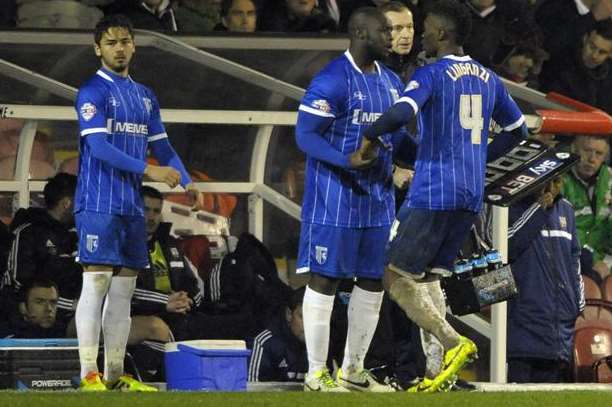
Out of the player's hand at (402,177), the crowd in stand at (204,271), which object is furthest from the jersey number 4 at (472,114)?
the crowd in stand at (204,271)

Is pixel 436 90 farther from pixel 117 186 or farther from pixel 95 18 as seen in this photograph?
pixel 95 18

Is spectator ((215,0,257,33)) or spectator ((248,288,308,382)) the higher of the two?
spectator ((215,0,257,33))

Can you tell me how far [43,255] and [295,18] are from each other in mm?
3694

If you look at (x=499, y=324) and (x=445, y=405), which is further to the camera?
(x=499, y=324)

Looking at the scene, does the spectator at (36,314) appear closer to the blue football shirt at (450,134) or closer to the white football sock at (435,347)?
the white football sock at (435,347)

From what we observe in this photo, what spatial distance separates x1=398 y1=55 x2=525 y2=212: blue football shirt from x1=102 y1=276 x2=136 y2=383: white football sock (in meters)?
1.67

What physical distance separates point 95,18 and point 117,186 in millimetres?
3855

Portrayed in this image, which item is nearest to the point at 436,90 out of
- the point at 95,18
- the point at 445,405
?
the point at 445,405

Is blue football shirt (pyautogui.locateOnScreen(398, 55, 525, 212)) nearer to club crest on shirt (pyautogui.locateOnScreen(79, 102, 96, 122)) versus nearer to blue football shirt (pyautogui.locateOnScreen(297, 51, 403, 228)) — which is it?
blue football shirt (pyautogui.locateOnScreen(297, 51, 403, 228))

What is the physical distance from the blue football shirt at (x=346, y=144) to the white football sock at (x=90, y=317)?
44.9 inches

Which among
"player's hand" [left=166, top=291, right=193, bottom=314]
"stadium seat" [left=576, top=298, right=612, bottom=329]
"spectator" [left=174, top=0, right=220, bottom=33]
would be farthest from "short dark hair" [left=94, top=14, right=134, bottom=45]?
"stadium seat" [left=576, top=298, right=612, bottom=329]

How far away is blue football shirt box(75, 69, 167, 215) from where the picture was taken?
11.0 m

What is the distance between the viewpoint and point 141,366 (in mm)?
12633

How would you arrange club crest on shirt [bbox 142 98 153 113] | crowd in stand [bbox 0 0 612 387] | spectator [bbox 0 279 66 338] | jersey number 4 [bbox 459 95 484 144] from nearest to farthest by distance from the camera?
jersey number 4 [bbox 459 95 484 144]
club crest on shirt [bbox 142 98 153 113]
spectator [bbox 0 279 66 338]
crowd in stand [bbox 0 0 612 387]
